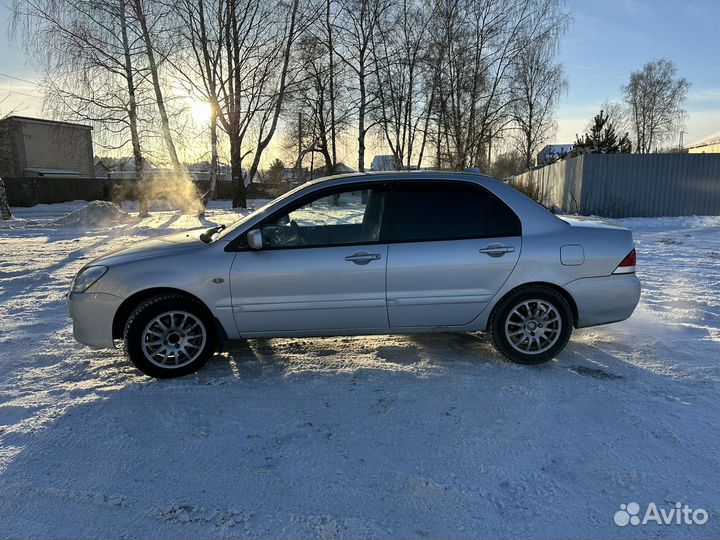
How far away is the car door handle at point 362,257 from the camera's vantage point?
3.91 m

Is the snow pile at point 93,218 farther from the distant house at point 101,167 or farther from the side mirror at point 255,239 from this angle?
the side mirror at point 255,239

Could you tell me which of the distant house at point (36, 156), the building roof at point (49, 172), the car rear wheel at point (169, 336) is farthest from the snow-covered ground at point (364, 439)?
the building roof at point (49, 172)

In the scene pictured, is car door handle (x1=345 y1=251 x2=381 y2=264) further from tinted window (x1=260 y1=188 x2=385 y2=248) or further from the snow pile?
the snow pile

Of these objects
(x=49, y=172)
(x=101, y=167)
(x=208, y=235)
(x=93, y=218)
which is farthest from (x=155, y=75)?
(x=49, y=172)

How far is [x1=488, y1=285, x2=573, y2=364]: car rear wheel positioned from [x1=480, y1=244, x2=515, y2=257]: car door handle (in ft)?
1.19

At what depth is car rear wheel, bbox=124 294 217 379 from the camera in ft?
12.6

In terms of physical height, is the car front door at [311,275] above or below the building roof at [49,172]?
below

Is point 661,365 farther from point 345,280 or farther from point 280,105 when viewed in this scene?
point 280,105

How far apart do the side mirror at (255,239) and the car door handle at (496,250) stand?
6.14ft

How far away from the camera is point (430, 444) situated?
297 centimetres

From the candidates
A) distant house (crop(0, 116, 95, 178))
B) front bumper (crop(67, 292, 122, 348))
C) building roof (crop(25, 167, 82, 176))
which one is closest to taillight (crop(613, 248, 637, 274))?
front bumper (crop(67, 292, 122, 348))

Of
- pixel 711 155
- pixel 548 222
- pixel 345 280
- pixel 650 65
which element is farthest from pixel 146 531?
pixel 650 65

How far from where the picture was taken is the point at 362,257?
3.92 meters

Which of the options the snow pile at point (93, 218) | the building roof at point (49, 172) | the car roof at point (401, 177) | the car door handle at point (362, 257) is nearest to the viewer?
the car door handle at point (362, 257)
